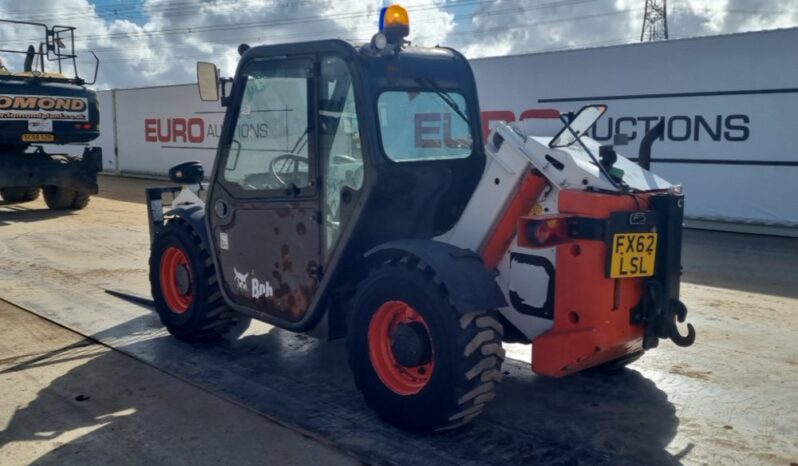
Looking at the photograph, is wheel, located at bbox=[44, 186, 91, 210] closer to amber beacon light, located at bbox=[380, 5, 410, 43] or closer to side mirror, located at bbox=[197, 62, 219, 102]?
side mirror, located at bbox=[197, 62, 219, 102]

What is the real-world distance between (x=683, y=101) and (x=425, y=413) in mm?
9417

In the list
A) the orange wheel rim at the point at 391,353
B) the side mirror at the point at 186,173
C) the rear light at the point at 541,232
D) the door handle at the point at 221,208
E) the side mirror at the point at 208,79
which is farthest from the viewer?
the side mirror at the point at 186,173

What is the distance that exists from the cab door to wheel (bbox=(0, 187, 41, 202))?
37.5 ft

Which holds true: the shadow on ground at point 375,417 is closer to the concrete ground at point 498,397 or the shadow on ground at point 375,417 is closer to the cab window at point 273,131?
the concrete ground at point 498,397

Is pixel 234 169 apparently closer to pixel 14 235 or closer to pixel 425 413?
pixel 425 413

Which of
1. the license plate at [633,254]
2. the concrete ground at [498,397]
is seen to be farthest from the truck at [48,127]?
the license plate at [633,254]

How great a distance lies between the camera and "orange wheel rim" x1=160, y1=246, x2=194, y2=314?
18.7 feet

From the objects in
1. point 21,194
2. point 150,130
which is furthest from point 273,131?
point 150,130

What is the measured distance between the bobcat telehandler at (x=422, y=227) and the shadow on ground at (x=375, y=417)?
0.19 metres

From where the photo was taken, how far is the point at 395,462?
12.3 ft

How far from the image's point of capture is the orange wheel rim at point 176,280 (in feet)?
18.7

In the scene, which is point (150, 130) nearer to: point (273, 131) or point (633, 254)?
point (273, 131)

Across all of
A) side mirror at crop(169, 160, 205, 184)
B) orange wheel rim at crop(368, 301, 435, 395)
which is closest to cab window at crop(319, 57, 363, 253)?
orange wheel rim at crop(368, 301, 435, 395)

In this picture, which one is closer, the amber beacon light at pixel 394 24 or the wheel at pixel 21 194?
the amber beacon light at pixel 394 24
